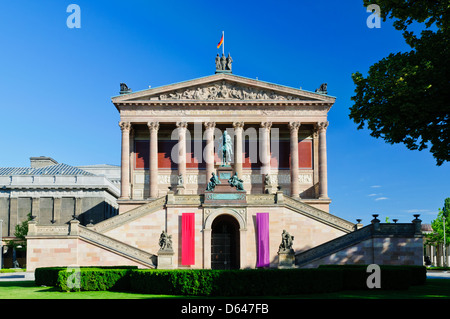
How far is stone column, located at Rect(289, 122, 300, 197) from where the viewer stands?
6188 centimetres

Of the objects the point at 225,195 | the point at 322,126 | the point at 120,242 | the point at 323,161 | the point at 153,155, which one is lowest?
the point at 120,242

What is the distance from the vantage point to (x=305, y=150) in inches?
2591

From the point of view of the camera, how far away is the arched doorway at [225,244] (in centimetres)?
4797

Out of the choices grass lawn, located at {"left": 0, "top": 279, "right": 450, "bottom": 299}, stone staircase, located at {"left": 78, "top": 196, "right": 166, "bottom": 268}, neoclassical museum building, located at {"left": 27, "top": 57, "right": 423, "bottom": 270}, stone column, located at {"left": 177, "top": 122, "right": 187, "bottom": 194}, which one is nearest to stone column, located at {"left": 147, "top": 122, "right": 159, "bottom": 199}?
neoclassical museum building, located at {"left": 27, "top": 57, "right": 423, "bottom": 270}

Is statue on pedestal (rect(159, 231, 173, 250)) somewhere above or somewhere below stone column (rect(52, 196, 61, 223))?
below

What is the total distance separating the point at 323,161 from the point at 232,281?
38.7 meters

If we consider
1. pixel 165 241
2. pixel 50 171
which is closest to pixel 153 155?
pixel 165 241

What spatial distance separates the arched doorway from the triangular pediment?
62.9ft

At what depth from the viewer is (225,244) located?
48719 millimetres

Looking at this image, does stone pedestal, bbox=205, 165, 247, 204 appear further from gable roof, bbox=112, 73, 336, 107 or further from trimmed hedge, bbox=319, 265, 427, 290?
trimmed hedge, bbox=319, 265, 427, 290

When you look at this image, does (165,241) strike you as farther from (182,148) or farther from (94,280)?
(182,148)

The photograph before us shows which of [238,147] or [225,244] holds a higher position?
[238,147]
